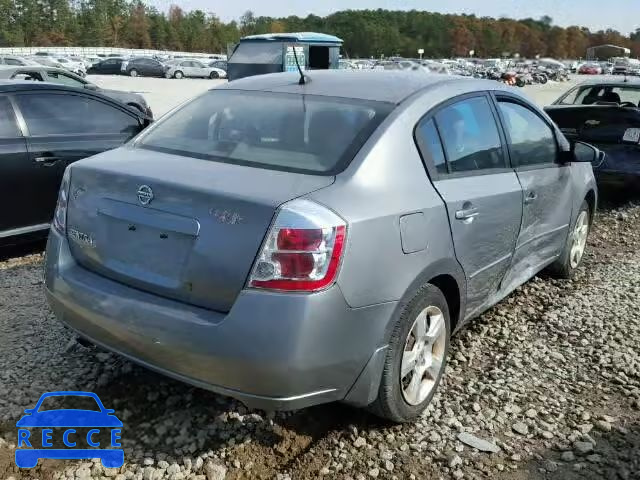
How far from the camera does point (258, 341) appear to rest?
7.82 feet

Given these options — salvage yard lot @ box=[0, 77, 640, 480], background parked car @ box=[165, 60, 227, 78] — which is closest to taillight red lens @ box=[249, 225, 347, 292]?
salvage yard lot @ box=[0, 77, 640, 480]

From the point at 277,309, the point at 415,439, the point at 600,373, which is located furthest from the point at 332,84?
the point at 600,373

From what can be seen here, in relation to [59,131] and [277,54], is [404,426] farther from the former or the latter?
[277,54]

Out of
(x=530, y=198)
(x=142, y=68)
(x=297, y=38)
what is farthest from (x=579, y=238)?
(x=142, y=68)

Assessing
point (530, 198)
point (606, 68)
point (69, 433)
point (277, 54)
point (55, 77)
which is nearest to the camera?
point (69, 433)

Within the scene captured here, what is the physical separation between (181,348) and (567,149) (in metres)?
3.30

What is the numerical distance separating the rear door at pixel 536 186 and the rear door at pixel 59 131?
3.63 meters

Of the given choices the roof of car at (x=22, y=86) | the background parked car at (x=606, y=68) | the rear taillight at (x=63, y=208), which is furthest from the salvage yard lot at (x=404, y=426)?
the background parked car at (x=606, y=68)

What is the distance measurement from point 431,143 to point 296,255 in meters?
1.11

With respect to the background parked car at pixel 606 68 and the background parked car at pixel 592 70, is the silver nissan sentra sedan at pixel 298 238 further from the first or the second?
the background parked car at pixel 606 68

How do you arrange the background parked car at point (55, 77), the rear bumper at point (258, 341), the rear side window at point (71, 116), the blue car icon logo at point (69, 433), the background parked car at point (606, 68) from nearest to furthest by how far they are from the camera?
the rear bumper at point (258, 341) < the blue car icon logo at point (69, 433) < the rear side window at point (71, 116) < the background parked car at point (55, 77) < the background parked car at point (606, 68)

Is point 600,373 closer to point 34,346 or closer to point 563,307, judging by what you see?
point 563,307

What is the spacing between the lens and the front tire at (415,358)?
2.79m

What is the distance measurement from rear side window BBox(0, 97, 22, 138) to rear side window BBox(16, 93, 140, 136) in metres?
0.10
